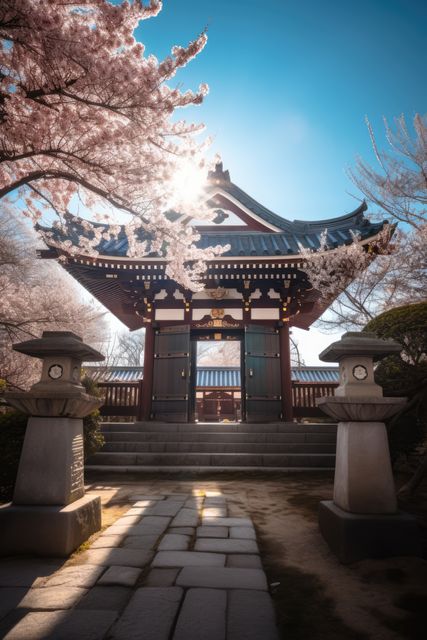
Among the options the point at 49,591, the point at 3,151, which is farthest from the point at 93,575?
the point at 3,151

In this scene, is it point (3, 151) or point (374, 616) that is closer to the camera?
point (374, 616)

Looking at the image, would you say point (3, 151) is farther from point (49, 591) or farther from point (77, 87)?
point (49, 591)

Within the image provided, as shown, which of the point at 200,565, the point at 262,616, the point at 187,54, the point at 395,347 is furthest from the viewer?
the point at 187,54

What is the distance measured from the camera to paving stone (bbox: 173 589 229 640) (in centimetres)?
167

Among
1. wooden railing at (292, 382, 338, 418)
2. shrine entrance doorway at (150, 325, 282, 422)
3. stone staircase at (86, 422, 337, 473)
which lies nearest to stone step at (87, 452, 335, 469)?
stone staircase at (86, 422, 337, 473)

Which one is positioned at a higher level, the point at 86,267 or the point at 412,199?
the point at 412,199

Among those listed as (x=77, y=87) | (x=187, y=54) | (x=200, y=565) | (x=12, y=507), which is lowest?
(x=200, y=565)

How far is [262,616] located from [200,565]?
77 centimetres

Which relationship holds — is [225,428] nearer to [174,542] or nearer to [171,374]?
[171,374]

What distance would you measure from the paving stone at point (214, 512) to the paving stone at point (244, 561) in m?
Answer: 1.15

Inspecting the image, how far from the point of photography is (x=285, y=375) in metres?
9.70

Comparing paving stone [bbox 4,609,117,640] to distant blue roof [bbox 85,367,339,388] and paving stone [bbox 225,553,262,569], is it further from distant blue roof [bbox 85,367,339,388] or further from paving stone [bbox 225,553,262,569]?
distant blue roof [bbox 85,367,339,388]

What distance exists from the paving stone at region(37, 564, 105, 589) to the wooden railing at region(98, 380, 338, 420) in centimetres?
717

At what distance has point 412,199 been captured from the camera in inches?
354
